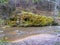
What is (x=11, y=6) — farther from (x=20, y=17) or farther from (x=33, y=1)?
(x=33, y=1)

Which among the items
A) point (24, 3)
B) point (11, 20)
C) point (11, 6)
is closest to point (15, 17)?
point (11, 20)

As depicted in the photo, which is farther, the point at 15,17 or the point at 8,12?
the point at 8,12

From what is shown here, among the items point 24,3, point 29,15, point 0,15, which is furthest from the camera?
point 24,3

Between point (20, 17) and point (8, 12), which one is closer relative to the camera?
point (20, 17)

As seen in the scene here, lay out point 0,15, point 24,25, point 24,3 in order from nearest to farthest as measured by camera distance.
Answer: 1. point 24,25
2. point 0,15
3. point 24,3

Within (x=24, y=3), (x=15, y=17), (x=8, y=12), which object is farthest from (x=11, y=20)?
(x=24, y=3)

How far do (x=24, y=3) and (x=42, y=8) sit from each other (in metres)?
2.96

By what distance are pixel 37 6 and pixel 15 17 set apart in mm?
10885

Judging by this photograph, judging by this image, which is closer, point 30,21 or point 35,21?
point 35,21

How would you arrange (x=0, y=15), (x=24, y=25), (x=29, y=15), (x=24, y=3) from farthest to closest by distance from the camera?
(x=24, y=3) → (x=0, y=15) → (x=29, y=15) → (x=24, y=25)

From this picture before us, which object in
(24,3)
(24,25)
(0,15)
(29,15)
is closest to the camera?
(24,25)

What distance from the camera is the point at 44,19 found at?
55.8 feet

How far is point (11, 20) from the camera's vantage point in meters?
18.2

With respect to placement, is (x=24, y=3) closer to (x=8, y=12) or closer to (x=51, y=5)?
(x=51, y=5)
